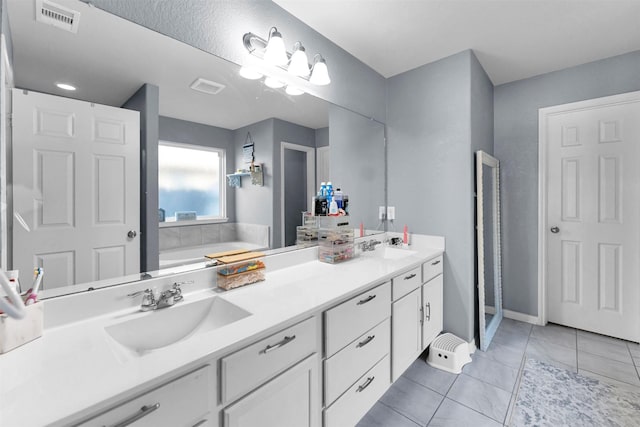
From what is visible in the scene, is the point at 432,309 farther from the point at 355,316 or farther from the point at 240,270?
the point at 240,270

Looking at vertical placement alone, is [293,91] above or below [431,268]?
above

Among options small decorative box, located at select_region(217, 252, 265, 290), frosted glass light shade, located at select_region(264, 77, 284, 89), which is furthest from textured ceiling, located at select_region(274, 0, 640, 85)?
small decorative box, located at select_region(217, 252, 265, 290)

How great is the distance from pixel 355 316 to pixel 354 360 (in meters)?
0.21

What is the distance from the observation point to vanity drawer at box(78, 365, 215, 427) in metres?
0.63

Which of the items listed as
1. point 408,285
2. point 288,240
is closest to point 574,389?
point 408,285

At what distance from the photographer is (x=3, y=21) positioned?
865 millimetres

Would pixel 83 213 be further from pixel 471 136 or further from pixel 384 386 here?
pixel 471 136

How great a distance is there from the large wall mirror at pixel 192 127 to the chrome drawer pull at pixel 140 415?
61cm

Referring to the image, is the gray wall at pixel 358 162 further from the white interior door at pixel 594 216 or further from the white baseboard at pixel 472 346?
the white interior door at pixel 594 216

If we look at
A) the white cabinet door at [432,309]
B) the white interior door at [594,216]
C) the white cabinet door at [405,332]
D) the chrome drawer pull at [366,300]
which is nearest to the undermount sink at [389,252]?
the white cabinet door at [432,309]

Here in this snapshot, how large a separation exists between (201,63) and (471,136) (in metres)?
1.95

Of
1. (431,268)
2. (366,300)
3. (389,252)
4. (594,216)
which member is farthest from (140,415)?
(594,216)

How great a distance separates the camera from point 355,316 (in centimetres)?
132

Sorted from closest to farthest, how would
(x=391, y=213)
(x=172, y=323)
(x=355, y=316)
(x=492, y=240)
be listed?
(x=172, y=323) < (x=355, y=316) < (x=391, y=213) < (x=492, y=240)
